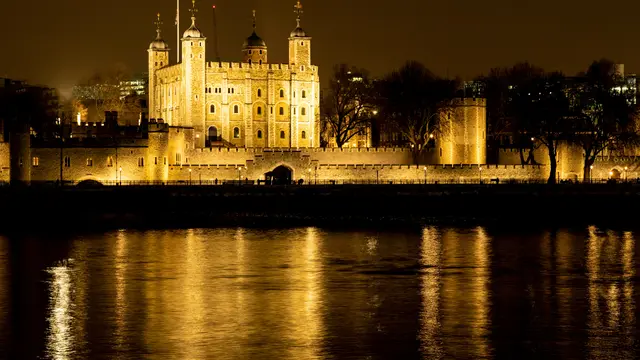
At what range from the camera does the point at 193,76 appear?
88.8 m

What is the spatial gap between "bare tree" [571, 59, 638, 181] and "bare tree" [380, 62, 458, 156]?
8718 mm

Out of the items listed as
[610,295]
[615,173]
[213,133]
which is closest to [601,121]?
[615,173]

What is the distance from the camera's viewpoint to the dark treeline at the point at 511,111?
81500mm

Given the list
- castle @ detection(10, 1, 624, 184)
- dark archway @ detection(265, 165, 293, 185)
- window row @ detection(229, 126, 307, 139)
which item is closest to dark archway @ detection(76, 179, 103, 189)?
castle @ detection(10, 1, 624, 184)

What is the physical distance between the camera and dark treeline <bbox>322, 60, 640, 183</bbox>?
81.5 metres

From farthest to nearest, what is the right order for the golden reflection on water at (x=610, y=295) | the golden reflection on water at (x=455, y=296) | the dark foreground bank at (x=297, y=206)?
the dark foreground bank at (x=297, y=206) < the golden reflection on water at (x=610, y=295) < the golden reflection on water at (x=455, y=296)

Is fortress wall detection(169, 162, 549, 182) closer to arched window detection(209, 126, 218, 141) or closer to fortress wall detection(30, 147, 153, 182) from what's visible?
fortress wall detection(30, 147, 153, 182)

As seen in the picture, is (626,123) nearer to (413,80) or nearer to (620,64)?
(413,80)

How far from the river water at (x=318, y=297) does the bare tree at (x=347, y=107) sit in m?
45.0

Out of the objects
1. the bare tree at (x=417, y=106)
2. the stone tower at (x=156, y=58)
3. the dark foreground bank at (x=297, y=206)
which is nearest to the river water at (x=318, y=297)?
the dark foreground bank at (x=297, y=206)

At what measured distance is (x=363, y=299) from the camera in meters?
32.3

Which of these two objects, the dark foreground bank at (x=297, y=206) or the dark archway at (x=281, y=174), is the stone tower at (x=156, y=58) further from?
the dark foreground bank at (x=297, y=206)

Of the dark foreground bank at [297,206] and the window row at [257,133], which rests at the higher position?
the window row at [257,133]

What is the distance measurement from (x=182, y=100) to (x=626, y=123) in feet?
99.7
